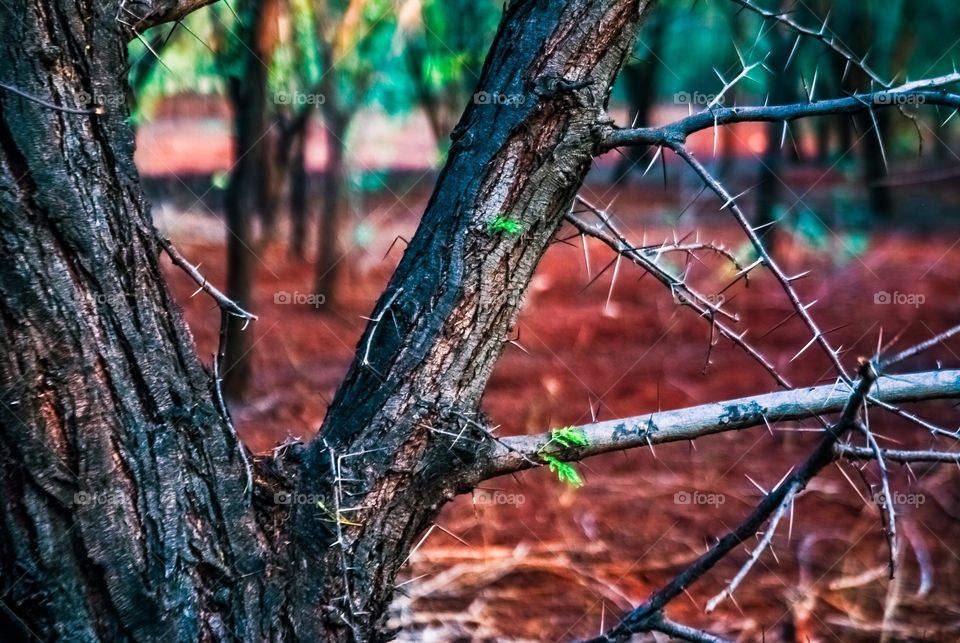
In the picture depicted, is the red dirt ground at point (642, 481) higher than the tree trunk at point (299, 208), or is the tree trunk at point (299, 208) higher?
the tree trunk at point (299, 208)

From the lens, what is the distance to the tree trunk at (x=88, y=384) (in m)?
1.55

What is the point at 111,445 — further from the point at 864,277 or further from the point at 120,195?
the point at 864,277

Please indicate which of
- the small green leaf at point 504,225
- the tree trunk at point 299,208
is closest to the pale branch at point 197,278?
the small green leaf at point 504,225

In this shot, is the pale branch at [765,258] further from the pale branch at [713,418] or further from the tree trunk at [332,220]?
the tree trunk at [332,220]

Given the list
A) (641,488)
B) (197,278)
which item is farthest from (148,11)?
(641,488)

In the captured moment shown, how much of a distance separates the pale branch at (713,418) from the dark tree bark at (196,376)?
0.10 metres

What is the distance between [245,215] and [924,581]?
461cm

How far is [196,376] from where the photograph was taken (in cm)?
177

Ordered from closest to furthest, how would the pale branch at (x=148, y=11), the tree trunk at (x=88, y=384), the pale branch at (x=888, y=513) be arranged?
the pale branch at (x=888, y=513) < the tree trunk at (x=88, y=384) < the pale branch at (x=148, y=11)

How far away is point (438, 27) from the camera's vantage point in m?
10.7

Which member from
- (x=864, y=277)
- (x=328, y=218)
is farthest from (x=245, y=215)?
(x=864, y=277)

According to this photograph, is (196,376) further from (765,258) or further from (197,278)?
(765,258)

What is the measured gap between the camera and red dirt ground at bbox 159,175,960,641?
395cm

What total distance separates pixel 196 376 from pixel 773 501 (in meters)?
1.17
